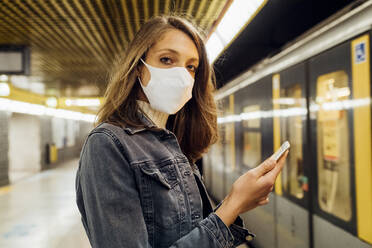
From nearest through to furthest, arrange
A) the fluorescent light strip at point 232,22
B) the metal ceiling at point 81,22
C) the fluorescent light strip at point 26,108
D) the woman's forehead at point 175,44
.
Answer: the woman's forehead at point 175,44, the fluorescent light strip at point 232,22, the metal ceiling at point 81,22, the fluorescent light strip at point 26,108

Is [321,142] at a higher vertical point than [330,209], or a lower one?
higher

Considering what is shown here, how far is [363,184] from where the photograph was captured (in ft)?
6.29

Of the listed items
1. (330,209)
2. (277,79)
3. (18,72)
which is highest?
(18,72)

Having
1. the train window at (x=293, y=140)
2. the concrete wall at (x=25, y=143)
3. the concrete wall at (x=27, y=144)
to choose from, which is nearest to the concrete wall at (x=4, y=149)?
the concrete wall at (x=27, y=144)

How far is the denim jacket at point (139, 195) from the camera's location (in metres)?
0.77

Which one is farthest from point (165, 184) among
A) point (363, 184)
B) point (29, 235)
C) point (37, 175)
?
point (37, 175)

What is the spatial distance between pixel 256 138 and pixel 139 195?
3306 mm

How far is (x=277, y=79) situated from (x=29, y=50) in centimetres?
363

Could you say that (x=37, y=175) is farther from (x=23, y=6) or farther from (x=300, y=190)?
Answer: (x=300, y=190)

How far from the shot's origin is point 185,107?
1381mm

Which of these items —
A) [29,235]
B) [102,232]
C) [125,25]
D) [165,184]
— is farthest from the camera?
[29,235]

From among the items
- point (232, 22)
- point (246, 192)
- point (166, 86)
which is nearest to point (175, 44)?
point (166, 86)

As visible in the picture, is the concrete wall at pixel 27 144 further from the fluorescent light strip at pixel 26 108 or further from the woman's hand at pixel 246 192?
the woman's hand at pixel 246 192

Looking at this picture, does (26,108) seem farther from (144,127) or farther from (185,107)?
(144,127)
